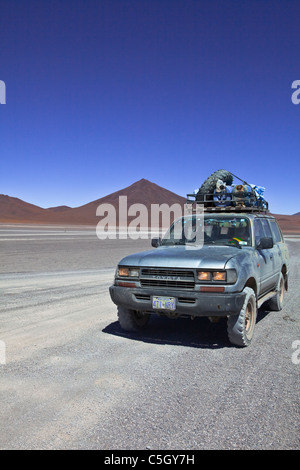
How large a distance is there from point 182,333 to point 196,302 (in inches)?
47.3

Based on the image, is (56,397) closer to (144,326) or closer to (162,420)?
(162,420)

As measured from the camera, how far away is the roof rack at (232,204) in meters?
7.39

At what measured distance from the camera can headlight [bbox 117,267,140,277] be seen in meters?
5.80

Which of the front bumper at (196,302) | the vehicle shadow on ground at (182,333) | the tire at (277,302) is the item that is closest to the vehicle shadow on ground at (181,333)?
the vehicle shadow on ground at (182,333)

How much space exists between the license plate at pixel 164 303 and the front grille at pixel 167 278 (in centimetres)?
18

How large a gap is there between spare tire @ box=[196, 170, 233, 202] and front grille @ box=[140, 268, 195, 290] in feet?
9.67

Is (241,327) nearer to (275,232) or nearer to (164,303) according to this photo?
(164,303)

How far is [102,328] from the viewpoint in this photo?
21.3 feet

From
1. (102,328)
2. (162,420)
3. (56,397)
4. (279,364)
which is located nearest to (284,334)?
(279,364)

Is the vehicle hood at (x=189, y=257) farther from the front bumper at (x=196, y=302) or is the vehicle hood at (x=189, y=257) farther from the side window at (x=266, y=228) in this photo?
the side window at (x=266, y=228)

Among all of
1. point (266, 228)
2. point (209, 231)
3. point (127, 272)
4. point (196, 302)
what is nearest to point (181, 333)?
point (196, 302)

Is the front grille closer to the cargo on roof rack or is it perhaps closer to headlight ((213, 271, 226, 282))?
headlight ((213, 271, 226, 282))

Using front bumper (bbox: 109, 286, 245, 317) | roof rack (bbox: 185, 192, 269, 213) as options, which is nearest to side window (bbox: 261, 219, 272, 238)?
roof rack (bbox: 185, 192, 269, 213)

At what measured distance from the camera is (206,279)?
5.28 meters
